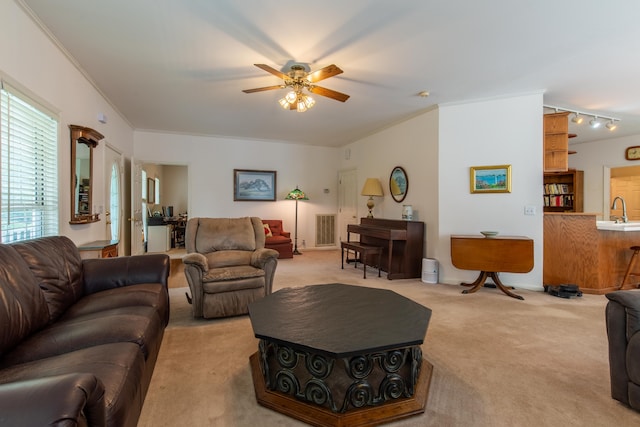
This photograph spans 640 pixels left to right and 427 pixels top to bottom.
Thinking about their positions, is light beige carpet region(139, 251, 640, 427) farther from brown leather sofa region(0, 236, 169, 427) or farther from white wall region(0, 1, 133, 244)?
white wall region(0, 1, 133, 244)

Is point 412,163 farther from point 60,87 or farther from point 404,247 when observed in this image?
point 60,87

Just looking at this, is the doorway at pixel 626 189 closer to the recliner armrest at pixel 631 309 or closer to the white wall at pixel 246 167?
the white wall at pixel 246 167

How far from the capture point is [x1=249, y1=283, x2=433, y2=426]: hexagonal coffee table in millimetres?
1505

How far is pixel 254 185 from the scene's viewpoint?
22.1 feet

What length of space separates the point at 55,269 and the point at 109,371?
43.4 inches

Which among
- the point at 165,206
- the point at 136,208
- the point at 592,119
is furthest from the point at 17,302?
the point at 165,206

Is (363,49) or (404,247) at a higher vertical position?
(363,49)

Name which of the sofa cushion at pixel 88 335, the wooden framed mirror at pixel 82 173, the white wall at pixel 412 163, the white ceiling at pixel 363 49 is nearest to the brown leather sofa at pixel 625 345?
the white ceiling at pixel 363 49

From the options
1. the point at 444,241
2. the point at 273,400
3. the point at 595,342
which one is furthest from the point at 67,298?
the point at 444,241

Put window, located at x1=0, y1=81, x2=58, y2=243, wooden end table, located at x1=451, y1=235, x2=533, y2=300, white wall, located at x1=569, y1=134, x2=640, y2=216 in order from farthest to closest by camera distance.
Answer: white wall, located at x1=569, y1=134, x2=640, y2=216 < wooden end table, located at x1=451, y1=235, x2=533, y2=300 < window, located at x1=0, y1=81, x2=58, y2=243

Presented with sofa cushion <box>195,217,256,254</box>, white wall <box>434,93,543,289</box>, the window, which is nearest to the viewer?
the window

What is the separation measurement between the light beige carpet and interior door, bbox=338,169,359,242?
11.8ft

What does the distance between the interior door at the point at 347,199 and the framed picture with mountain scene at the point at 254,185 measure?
1.60 m

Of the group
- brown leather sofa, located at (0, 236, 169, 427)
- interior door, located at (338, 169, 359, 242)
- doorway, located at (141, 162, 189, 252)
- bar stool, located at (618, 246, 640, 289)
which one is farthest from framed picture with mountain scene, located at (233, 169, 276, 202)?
bar stool, located at (618, 246, 640, 289)
